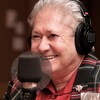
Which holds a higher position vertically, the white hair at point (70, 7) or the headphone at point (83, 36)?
the white hair at point (70, 7)

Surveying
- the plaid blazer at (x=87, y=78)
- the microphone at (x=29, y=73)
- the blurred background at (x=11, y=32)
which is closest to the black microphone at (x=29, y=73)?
the microphone at (x=29, y=73)

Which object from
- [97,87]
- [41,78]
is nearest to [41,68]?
[41,78]

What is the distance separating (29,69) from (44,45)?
43 centimetres

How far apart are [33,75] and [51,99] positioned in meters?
0.51

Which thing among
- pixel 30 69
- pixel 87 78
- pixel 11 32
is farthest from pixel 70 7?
pixel 11 32

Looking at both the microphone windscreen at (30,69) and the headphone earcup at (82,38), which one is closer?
the microphone windscreen at (30,69)

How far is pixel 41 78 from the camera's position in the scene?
1.01 m

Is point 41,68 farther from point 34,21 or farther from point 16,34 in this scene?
point 16,34

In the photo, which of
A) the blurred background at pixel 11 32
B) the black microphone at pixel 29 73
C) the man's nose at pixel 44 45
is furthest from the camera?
the blurred background at pixel 11 32

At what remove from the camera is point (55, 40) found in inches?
56.4

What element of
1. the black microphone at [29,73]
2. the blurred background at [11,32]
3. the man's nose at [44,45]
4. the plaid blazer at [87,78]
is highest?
the black microphone at [29,73]

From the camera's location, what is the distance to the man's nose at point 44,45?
4.59 ft

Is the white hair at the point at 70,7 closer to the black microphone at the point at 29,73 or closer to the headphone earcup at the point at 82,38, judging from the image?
the headphone earcup at the point at 82,38

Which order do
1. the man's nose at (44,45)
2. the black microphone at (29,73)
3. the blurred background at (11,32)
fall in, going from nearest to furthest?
1. the black microphone at (29,73)
2. the man's nose at (44,45)
3. the blurred background at (11,32)
